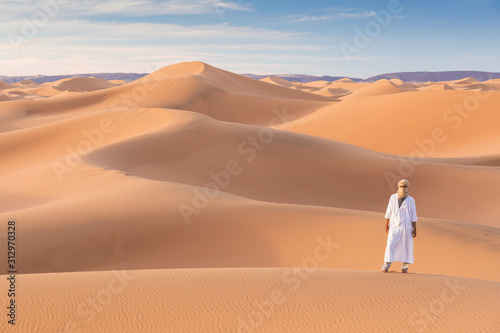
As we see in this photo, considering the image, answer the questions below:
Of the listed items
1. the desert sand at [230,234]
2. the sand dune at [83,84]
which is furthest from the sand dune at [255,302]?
the sand dune at [83,84]

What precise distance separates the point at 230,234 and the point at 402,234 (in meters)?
3.95

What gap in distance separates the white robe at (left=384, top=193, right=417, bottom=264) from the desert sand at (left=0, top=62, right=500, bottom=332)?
236 mm

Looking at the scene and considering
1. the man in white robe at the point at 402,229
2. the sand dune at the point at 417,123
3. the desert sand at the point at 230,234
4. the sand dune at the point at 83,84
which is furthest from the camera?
the sand dune at the point at 83,84

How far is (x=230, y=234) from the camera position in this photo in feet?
31.8

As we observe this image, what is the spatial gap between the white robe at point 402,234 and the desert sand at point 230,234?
0.24 metres

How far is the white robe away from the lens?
651cm

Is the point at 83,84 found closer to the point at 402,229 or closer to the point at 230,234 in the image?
the point at 230,234

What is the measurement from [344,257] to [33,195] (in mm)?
9759

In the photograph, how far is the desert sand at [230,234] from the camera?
4836 mm

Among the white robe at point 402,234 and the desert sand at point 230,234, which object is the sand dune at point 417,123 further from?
the white robe at point 402,234

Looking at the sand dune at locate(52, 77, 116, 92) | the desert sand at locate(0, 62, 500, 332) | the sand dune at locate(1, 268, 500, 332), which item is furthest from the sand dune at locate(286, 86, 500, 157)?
Result: the sand dune at locate(52, 77, 116, 92)

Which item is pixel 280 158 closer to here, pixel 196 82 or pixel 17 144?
pixel 17 144

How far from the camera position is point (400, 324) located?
15.2 ft

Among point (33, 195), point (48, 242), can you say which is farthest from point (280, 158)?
point (48, 242)
